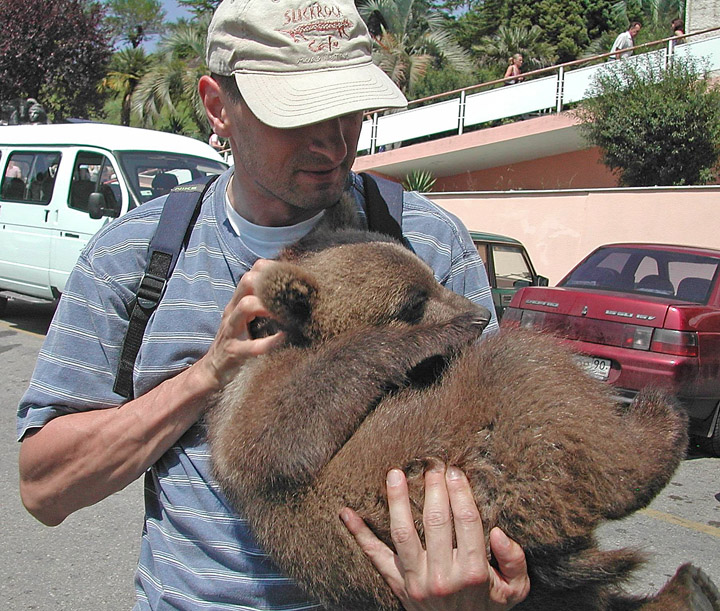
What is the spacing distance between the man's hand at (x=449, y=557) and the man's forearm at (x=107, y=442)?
0.52 meters

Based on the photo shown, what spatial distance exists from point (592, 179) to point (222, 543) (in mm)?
20499

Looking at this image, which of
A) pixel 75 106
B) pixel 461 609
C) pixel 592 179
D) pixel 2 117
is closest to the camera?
pixel 461 609

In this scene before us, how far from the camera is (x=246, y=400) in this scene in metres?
1.86

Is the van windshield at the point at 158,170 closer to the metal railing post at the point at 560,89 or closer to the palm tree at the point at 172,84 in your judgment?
the metal railing post at the point at 560,89

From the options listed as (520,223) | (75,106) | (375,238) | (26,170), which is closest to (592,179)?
(520,223)

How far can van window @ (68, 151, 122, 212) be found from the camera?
10.1 m

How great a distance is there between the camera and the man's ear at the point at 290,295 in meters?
1.76

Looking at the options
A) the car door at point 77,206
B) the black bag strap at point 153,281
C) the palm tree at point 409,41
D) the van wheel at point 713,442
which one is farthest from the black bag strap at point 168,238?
the palm tree at point 409,41

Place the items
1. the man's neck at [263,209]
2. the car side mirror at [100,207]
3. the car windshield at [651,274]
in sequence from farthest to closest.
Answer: the car side mirror at [100,207]
the car windshield at [651,274]
the man's neck at [263,209]

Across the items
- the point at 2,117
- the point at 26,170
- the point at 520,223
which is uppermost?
the point at 2,117

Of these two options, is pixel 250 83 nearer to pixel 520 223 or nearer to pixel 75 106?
pixel 520 223

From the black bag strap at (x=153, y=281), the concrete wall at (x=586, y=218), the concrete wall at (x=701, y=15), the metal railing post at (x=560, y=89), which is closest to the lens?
the black bag strap at (x=153, y=281)

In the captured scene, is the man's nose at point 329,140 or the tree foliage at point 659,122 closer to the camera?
the man's nose at point 329,140

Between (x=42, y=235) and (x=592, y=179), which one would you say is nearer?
(x=42, y=235)
